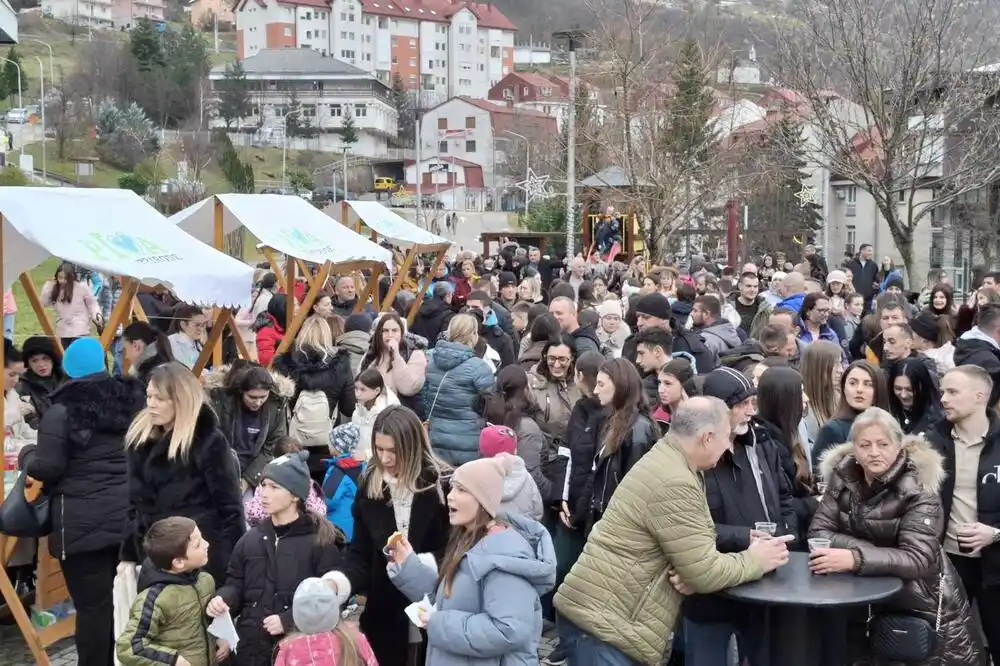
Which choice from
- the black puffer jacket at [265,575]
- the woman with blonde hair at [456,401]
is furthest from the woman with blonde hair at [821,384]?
the black puffer jacket at [265,575]

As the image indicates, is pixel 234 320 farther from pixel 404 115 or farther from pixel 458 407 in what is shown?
pixel 404 115

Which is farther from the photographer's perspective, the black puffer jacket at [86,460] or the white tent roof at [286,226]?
the white tent roof at [286,226]

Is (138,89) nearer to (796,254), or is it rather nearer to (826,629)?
(796,254)

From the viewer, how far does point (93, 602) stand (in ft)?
19.7

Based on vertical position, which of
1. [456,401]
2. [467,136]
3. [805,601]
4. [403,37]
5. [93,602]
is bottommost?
[93,602]

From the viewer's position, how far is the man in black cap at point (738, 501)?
4.97m

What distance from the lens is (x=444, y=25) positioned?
153375 millimetres

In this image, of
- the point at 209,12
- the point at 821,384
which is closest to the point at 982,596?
the point at 821,384

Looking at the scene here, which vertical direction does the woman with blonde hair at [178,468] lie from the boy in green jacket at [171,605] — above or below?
above

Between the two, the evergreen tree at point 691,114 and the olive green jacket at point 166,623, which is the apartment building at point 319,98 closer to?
the evergreen tree at point 691,114

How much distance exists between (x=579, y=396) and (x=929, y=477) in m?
3.03

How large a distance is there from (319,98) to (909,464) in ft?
427

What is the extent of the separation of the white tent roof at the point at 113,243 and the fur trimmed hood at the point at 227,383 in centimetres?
52

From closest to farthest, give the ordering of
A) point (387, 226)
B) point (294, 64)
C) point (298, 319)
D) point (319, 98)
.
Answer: point (298, 319), point (387, 226), point (319, 98), point (294, 64)
